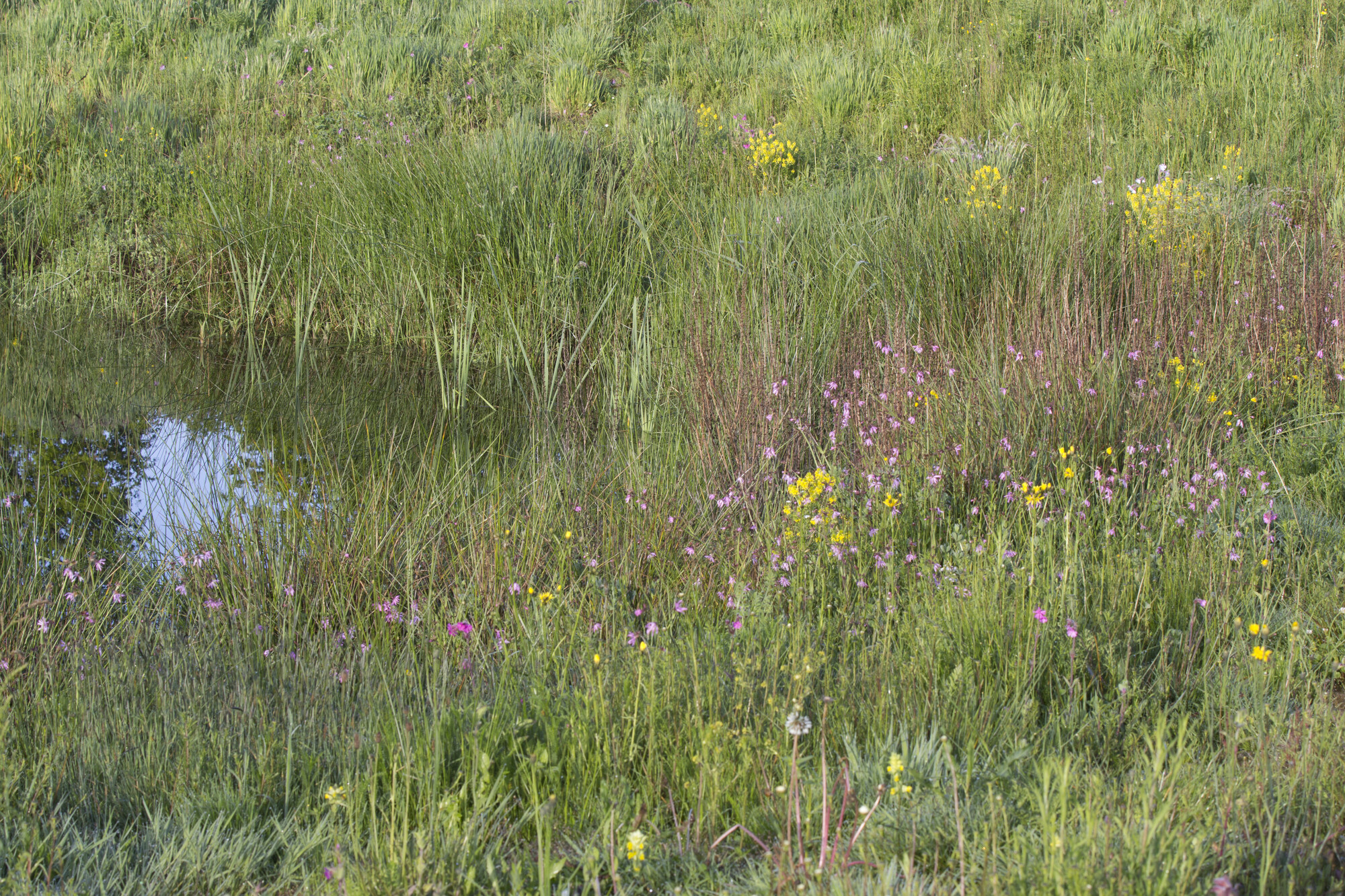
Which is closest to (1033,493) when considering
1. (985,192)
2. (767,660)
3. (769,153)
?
(767,660)

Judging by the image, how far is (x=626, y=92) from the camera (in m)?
8.34

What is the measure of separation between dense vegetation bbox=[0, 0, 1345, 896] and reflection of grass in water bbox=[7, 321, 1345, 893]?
18 mm

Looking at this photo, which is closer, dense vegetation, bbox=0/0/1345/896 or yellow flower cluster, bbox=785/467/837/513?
dense vegetation, bbox=0/0/1345/896

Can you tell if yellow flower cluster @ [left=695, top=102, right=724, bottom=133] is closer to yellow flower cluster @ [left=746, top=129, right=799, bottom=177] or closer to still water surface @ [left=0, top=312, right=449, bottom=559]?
yellow flower cluster @ [left=746, top=129, right=799, bottom=177]

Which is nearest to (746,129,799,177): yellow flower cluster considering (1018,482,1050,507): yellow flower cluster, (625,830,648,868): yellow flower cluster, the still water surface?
the still water surface

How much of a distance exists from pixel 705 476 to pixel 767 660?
1374 millimetres

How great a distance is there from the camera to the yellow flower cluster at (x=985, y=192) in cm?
484

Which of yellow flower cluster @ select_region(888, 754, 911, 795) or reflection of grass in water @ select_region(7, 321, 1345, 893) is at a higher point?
yellow flower cluster @ select_region(888, 754, 911, 795)

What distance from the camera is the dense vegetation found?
1822 millimetres

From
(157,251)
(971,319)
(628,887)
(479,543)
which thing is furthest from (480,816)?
(157,251)

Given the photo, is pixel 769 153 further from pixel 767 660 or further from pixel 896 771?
pixel 896 771

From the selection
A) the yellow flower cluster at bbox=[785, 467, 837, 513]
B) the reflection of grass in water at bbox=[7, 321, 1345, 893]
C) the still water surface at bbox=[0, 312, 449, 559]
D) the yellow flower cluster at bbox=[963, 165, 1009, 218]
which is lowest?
the still water surface at bbox=[0, 312, 449, 559]

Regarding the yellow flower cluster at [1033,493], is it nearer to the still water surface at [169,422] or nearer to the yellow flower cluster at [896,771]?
the yellow flower cluster at [896,771]

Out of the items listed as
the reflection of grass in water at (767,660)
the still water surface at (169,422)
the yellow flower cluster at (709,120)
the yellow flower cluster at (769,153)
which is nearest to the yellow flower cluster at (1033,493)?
the reflection of grass in water at (767,660)
